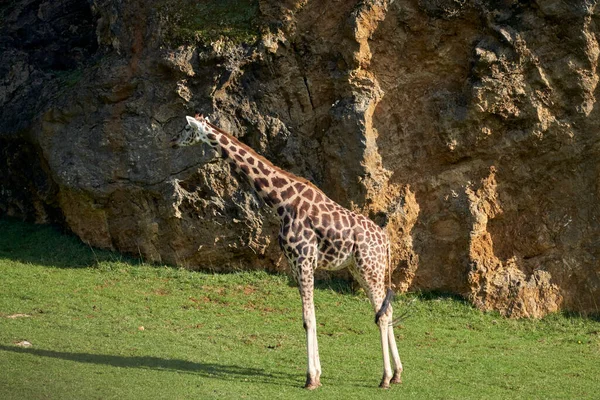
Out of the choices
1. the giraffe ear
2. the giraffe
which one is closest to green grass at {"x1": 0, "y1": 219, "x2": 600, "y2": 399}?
the giraffe

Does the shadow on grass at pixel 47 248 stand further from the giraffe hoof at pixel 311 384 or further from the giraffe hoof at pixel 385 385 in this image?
the giraffe hoof at pixel 385 385

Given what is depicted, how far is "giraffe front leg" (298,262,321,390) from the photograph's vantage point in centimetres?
1045

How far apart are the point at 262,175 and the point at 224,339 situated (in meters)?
2.45

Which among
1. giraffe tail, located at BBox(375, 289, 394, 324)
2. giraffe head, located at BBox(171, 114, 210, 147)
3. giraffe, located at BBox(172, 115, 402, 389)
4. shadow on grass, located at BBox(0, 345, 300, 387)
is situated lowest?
shadow on grass, located at BBox(0, 345, 300, 387)

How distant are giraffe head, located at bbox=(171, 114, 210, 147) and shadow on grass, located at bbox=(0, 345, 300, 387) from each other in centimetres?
272

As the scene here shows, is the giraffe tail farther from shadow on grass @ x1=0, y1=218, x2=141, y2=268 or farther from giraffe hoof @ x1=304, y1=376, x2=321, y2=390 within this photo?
shadow on grass @ x1=0, y1=218, x2=141, y2=268

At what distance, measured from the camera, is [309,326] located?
10625 mm

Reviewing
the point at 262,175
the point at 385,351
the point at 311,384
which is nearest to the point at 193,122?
the point at 262,175

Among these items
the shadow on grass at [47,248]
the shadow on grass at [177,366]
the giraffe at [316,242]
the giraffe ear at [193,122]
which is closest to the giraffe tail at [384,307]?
the giraffe at [316,242]

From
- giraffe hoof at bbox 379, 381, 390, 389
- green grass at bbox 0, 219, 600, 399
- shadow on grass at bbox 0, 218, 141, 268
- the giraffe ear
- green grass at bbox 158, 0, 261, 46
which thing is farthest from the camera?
shadow on grass at bbox 0, 218, 141, 268

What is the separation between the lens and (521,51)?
45.3 ft

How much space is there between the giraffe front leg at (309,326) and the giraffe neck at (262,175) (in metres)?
0.83

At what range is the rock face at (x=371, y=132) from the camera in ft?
45.6

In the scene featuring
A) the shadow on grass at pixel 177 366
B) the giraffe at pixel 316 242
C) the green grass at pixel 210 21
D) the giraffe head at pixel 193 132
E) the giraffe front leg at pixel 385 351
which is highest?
the green grass at pixel 210 21
